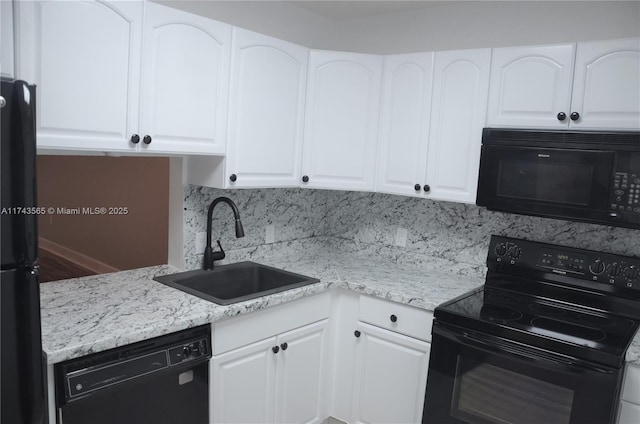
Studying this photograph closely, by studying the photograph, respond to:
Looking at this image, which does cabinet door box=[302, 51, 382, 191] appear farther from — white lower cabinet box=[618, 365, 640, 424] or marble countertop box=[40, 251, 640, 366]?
white lower cabinet box=[618, 365, 640, 424]

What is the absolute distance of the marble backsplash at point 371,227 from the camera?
252 centimetres

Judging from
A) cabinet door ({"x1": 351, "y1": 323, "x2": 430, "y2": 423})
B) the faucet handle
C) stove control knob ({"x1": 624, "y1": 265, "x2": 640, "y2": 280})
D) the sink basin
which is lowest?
cabinet door ({"x1": 351, "y1": 323, "x2": 430, "y2": 423})

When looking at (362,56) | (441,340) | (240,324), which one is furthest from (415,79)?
(240,324)

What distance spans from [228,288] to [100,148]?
1.08 metres

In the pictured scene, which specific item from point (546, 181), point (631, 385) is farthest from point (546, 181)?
point (631, 385)

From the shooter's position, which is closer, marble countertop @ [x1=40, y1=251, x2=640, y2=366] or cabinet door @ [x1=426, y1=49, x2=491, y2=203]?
marble countertop @ [x1=40, y1=251, x2=640, y2=366]

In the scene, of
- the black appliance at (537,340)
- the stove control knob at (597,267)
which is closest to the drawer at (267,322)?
the black appliance at (537,340)

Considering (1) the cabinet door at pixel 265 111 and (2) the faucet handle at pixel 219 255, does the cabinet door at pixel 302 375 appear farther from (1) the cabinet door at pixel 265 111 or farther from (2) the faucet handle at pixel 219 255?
(1) the cabinet door at pixel 265 111

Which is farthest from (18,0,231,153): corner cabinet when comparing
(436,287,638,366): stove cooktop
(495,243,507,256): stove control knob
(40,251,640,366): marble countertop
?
(495,243,507,256): stove control knob

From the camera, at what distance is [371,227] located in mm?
3211

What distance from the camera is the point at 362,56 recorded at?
2.71 meters

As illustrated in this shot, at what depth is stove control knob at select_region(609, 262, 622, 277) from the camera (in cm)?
227

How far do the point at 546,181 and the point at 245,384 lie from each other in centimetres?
161

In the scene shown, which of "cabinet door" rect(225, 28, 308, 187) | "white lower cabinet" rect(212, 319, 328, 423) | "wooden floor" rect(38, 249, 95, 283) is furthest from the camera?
"wooden floor" rect(38, 249, 95, 283)
